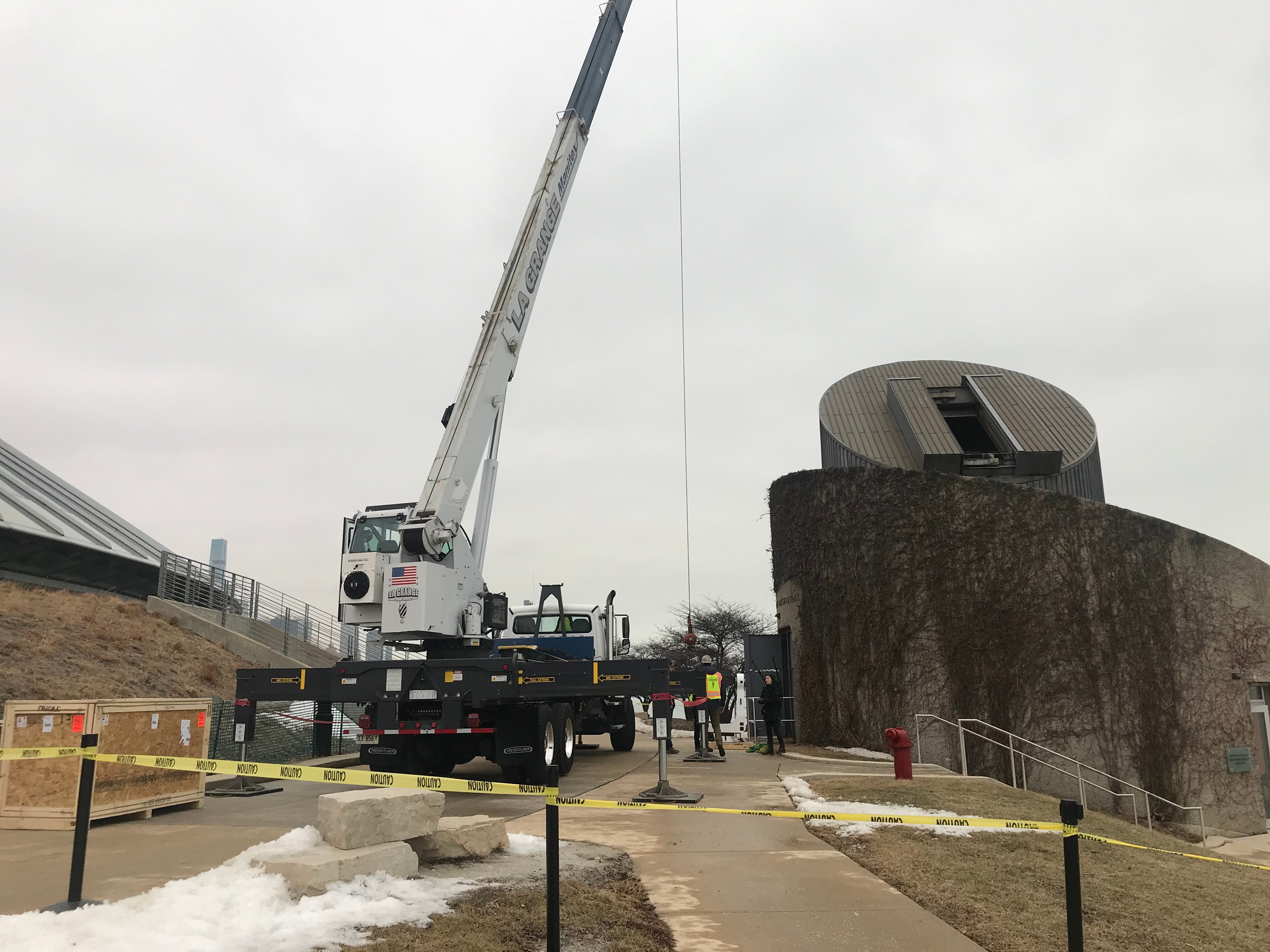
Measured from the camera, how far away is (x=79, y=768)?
350 inches

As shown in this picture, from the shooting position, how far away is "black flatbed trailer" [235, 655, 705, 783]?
10.5 m

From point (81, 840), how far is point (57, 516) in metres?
31.7

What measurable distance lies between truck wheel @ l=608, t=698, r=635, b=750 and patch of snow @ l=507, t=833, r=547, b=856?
10.2 metres

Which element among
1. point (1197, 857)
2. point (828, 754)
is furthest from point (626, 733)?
point (1197, 857)

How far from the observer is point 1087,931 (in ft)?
18.1

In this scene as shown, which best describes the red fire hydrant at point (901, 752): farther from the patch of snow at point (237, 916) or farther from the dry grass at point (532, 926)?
the patch of snow at point (237, 916)

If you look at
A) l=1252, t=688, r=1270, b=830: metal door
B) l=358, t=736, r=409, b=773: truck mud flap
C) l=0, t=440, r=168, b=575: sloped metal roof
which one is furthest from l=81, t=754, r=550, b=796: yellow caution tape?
l=0, t=440, r=168, b=575: sloped metal roof

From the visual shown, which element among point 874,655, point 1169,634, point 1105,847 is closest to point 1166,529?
point 1169,634

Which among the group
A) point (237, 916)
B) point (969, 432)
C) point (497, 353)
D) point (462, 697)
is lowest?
point (237, 916)

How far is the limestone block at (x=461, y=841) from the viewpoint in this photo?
6.74m

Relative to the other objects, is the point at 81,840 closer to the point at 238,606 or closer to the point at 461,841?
the point at 461,841

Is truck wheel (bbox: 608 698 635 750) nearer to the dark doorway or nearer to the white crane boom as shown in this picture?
the white crane boom

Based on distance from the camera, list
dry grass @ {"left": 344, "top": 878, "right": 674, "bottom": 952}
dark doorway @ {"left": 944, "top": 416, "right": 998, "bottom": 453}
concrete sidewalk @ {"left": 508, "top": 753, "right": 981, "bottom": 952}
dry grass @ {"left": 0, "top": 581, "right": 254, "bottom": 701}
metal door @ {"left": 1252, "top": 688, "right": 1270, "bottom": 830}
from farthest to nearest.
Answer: dark doorway @ {"left": 944, "top": 416, "right": 998, "bottom": 453}
metal door @ {"left": 1252, "top": 688, "right": 1270, "bottom": 830}
dry grass @ {"left": 0, "top": 581, "right": 254, "bottom": 701}
concrete sidewalk @ {"left": 508, "top": 753, "right": 981, "bottom": 952}
dry grass @ {"left": 344, "top": 878, "right": 674, "bottom": 952}

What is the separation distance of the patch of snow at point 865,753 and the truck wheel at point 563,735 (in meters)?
5.91
